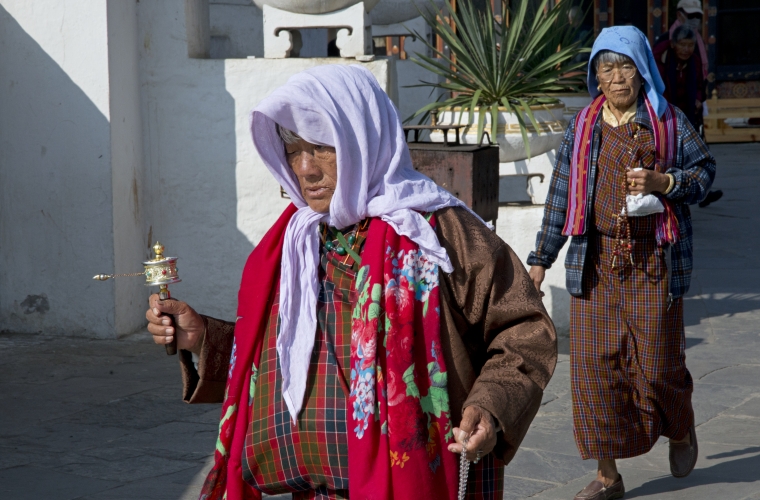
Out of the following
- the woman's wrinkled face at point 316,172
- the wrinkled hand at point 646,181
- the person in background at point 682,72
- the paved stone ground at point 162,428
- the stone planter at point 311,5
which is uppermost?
the stone planter at point 311,5

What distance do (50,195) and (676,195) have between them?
13.7 feet

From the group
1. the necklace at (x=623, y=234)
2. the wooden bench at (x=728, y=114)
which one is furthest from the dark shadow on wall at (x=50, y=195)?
the wooden bench at (x=728, y=114)

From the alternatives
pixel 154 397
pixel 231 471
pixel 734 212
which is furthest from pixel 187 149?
pixel 734 212

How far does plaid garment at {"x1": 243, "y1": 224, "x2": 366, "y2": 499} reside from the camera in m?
2.26

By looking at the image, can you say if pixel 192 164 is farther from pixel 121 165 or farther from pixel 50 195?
pixel 50 195

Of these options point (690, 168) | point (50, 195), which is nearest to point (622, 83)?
point (690, 168)

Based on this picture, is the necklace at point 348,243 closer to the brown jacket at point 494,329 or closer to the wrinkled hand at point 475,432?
the brown jacket at point 494,329

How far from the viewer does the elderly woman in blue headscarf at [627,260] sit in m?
4.13

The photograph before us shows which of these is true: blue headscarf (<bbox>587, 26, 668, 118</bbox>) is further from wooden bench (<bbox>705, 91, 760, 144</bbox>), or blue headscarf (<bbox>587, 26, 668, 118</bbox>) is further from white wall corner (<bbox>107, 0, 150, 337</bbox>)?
wooden bench (<bbox>705, 91, 760, 144</bbox>)

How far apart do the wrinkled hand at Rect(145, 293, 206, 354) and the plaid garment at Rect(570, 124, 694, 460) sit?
2.17m

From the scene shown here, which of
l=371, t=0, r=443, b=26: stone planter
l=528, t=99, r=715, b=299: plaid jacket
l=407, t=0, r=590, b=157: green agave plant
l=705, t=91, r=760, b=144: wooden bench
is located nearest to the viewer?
l=528, t=99, r=715, b=299: plaid jacket

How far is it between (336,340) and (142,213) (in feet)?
16.0

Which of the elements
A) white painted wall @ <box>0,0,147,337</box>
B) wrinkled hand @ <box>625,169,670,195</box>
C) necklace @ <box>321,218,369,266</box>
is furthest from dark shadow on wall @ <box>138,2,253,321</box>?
necklace @ <box>321,218,369,266</box>

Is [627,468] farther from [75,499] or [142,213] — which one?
[142,213]
